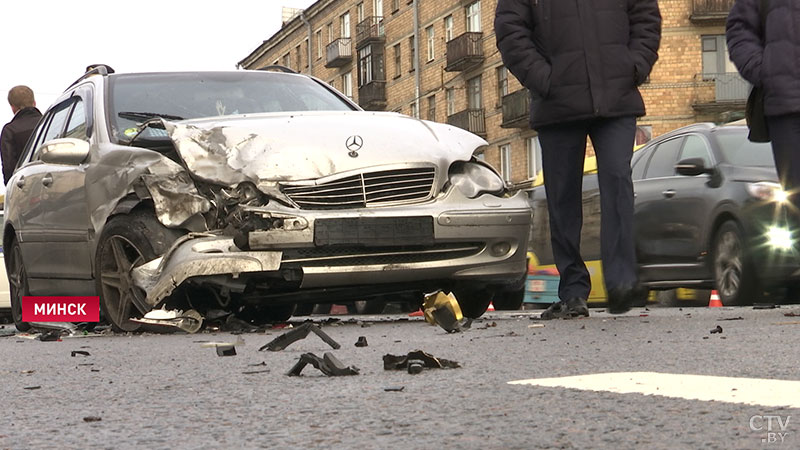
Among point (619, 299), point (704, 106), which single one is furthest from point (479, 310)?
point (704, 106)

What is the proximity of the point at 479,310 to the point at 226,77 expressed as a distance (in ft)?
7.16

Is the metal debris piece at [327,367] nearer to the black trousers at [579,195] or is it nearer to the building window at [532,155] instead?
the black trousers at [579,195]

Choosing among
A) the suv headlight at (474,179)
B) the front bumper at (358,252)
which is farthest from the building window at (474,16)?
the front bumper at (358,252)

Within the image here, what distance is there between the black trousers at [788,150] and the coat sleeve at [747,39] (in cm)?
26

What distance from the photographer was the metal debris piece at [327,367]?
4273 mm

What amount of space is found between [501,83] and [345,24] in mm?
17341

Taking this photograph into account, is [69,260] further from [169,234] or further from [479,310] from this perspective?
[479,310]

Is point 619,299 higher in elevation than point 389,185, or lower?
lower

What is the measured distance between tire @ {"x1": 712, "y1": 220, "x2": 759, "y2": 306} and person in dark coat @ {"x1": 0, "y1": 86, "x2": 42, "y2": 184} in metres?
5.54

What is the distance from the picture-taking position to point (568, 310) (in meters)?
7.15

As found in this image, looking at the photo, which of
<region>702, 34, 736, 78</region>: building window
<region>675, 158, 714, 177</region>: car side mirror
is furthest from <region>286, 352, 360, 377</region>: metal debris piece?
<region>702, 34, 736, 78</region>: building window

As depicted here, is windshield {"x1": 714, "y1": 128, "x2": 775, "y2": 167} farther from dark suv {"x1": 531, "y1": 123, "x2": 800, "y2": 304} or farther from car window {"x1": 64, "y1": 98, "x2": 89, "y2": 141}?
car window {"x1": 64, "y1": 98, "x2": 89, "y2": 141}

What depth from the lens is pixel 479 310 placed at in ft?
25.7

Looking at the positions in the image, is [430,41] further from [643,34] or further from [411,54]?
[643,34]
